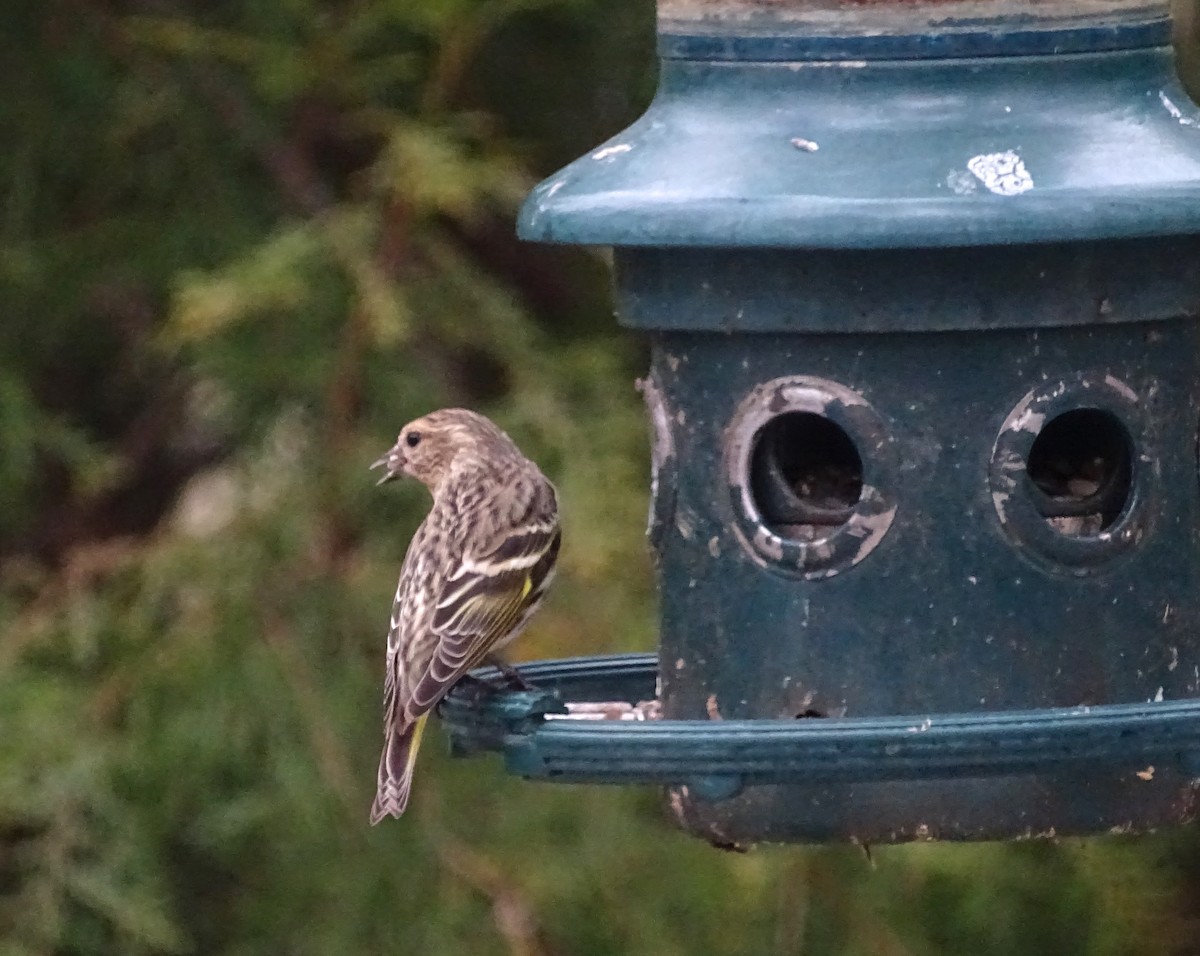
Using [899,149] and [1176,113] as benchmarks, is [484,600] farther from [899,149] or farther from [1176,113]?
[1176,113]

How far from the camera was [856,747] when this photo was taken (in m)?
3.67

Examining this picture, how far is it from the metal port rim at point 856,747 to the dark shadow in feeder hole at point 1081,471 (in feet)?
1.90

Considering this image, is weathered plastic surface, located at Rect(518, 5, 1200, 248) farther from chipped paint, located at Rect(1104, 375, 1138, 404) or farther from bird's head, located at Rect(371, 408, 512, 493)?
bird's head, located at Rect(371, 408, 512, 493)

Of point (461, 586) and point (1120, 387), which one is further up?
point (1120, 387)

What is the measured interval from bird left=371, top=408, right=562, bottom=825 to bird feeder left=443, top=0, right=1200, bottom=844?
1.30 feet

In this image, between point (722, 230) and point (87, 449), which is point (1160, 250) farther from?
point (87, 449)

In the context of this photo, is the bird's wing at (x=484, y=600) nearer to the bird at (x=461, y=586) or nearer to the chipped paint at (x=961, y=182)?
the bird at (x=461, y=586)

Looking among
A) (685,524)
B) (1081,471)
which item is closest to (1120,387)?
(1081,471)

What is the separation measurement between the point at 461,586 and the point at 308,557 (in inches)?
81.9

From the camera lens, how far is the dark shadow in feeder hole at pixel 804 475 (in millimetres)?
4406

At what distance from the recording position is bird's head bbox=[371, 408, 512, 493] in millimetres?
5801

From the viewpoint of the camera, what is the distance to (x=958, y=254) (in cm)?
413

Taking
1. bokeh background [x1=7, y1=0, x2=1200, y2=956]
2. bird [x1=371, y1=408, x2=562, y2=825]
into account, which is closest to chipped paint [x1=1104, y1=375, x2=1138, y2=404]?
bird [x1=371, y1=408, x2=562, y2=825]

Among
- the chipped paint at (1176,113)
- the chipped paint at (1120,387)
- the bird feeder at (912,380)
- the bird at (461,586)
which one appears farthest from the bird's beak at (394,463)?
the chipped paint at (1176,113)
